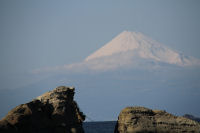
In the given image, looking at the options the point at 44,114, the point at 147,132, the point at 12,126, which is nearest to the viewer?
the point at 12,126

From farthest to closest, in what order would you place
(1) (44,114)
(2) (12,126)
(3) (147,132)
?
(3) (147,132), (1) (44,114), (2) (12,126)

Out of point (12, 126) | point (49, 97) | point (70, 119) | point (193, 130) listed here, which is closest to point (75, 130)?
point (70, 119)

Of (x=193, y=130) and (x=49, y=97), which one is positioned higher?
(x=49, y=97)

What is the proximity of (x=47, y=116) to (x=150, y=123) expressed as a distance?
10029mm

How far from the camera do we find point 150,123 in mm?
41656

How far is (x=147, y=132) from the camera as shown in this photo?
135ft

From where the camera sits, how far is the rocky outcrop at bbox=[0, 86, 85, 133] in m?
34.6

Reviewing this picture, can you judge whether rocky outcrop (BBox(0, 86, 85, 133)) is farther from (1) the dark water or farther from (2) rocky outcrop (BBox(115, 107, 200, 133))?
(1) the dark water

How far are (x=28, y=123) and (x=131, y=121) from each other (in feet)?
34.2

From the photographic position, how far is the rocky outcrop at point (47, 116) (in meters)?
34.6

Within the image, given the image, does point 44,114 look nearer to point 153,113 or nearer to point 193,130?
point 153,113

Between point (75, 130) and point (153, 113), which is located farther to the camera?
point (153, 113)

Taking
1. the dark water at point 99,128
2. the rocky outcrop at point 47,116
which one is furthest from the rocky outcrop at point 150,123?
the dark water at point 99,128

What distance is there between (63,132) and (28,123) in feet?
11.6
